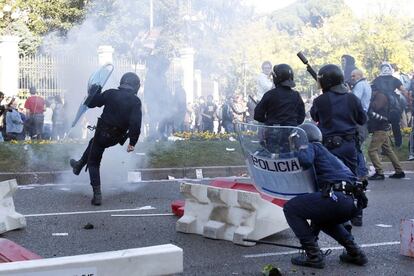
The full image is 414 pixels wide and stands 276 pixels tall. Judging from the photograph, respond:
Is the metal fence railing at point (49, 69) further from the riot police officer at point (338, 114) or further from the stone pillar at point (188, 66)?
the riot police officer at point (338, 114)

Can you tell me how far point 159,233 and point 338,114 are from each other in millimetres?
2144

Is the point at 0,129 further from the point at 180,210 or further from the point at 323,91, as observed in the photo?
the point at 323,91

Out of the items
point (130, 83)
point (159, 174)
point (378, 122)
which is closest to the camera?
point (130, 83)

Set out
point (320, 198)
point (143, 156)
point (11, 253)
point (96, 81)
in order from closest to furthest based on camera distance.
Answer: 1. point (11, 253)
2. point (320, 198)
3. point (96, 81)
4. point (143, 156)

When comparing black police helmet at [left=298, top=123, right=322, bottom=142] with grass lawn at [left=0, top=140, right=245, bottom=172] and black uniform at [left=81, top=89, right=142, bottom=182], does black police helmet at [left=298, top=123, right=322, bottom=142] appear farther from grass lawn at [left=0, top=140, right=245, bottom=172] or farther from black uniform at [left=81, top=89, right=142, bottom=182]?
grass lawn at [left=0, top=140, right=245, bottom=172]

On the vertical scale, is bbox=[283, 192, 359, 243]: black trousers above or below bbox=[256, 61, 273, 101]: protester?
below

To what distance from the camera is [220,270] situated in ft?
18.2

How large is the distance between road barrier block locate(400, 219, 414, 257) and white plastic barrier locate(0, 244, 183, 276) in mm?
2775

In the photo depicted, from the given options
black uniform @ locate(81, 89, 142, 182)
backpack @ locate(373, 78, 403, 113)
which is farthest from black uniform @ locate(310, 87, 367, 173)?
backpack @ locate(373, 78, 403, 113)

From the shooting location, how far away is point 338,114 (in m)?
6.57

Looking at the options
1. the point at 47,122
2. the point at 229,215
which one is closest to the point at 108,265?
the point at 229,215

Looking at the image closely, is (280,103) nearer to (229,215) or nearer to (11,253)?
(229,215)

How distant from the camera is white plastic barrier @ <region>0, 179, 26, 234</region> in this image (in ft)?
22.7

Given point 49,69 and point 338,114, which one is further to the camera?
point 49,69
